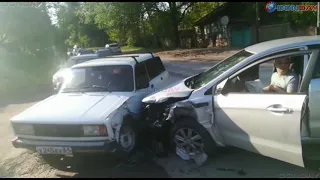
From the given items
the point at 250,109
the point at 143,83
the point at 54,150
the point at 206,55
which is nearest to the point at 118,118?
the point at 54,150

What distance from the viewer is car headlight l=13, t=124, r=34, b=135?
163 inches

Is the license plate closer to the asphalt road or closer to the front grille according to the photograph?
the front grille

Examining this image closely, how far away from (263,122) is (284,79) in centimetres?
85

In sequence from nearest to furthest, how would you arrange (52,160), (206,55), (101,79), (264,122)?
(264,122) → (52,160) → (101,79) → (206,55)

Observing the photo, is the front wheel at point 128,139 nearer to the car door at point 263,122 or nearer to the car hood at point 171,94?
the car hood at point 171,94

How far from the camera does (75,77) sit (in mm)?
5355

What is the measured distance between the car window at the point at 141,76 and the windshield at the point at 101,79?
0.41 feet

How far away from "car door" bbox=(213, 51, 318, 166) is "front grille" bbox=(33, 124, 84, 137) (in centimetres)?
189

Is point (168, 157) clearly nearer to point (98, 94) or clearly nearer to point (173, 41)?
point (98, 94)

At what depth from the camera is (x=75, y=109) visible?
4.25 m

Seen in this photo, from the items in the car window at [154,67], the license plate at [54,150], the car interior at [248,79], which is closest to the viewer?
the car interior at [248,79]

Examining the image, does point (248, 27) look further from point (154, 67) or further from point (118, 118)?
point (118, 118)

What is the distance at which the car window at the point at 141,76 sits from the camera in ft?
17.1

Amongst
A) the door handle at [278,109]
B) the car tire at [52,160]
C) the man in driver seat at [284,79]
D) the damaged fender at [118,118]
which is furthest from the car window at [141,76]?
the door handle at [278,109]
